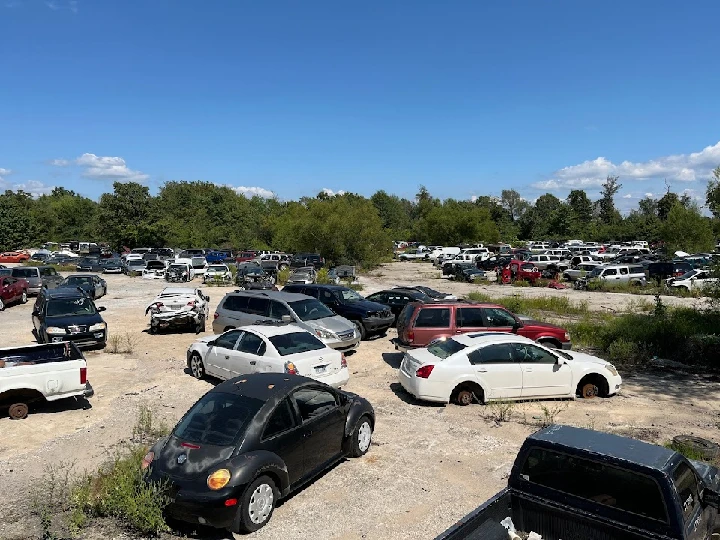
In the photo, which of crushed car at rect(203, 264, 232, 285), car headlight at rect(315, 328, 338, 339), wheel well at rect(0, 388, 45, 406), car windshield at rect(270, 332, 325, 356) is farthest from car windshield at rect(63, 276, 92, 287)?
car windshield at rect(270, 332, 325, 356)

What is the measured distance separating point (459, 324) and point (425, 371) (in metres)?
3.45

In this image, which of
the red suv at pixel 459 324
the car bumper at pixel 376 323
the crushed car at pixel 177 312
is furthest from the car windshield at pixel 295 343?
the crushed car at pixel 177 312

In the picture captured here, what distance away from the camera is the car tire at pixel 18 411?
32.9 ft

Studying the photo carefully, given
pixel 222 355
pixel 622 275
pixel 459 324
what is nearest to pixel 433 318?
pixel 459 324

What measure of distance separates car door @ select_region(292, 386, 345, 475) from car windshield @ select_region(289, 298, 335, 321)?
732 centimetres

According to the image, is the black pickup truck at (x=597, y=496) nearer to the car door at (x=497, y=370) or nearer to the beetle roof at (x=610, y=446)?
the beetle roof at (x=610, y=446)

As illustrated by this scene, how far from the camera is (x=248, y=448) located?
6234mm

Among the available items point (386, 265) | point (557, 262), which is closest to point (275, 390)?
point (557, 262)

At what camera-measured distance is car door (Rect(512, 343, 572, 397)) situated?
10.9 metres

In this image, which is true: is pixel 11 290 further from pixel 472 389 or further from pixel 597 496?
pixel 597 496

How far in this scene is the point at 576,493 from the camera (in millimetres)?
4984

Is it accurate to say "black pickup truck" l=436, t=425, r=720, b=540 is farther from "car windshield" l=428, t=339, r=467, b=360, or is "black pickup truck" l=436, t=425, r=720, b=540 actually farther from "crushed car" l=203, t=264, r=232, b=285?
"crushed car" l=203, t=264, r=232, b=285

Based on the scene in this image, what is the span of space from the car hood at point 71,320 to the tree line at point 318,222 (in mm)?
20427

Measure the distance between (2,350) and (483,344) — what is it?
9308mm
